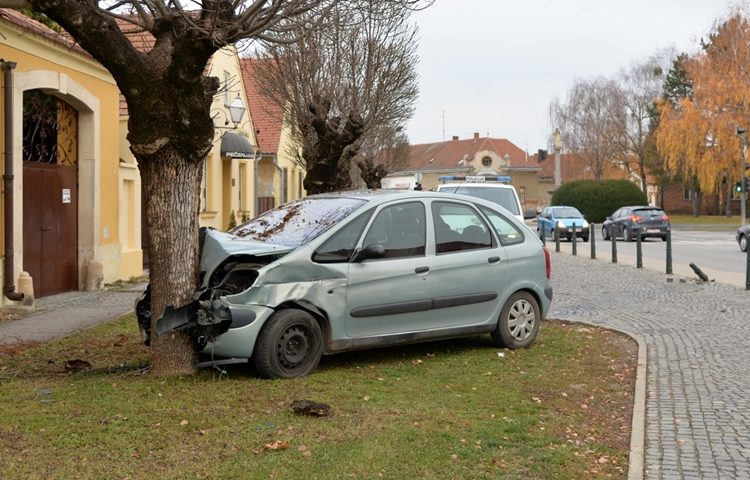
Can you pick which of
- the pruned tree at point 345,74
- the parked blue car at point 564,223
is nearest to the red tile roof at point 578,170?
the parked blue car at point 564,223

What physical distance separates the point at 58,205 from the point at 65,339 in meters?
6.06

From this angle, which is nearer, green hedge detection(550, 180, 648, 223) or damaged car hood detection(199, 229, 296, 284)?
damaged car hood detection(199, 229, 296, 284)

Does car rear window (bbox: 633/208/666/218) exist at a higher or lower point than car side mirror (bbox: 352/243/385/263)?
higher

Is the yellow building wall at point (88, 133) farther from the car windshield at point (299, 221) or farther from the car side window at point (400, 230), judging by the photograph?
the car side window at point (400, 230)

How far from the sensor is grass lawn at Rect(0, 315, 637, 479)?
4879 mm

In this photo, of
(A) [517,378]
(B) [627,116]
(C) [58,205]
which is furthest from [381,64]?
(B) [627,116]

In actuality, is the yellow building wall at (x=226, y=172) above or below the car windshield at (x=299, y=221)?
above

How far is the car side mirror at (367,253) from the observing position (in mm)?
7449

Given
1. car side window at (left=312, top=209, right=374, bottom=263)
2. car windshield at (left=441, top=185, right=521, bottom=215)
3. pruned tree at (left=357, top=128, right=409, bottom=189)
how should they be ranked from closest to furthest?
car side window at (left=312, top=209, right=374, bottom=263), car windshield at (left=441, top=185, right=521, bottom=215), pruned tree at (left=357, top=128, right=409, bottom=189)

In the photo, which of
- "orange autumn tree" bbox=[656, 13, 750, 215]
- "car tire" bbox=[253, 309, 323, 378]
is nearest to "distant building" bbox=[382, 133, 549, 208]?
"orange autumn tree" bbox=[656, 13, 750, 215]

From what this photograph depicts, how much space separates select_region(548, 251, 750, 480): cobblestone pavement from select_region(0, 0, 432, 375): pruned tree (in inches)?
149

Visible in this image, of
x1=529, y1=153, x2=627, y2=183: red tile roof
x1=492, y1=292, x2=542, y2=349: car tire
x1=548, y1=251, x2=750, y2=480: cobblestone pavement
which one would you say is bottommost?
x1=548, y1=251, x2=750, y2=480: cobblestone pavement

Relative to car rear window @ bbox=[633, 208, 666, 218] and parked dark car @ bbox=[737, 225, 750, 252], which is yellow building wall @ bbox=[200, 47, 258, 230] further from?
car rear window @ bbox=[633, 208, 666, 218]

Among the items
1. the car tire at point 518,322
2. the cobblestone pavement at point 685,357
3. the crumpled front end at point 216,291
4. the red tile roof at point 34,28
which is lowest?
the cobblestone pavement at point 685,357
